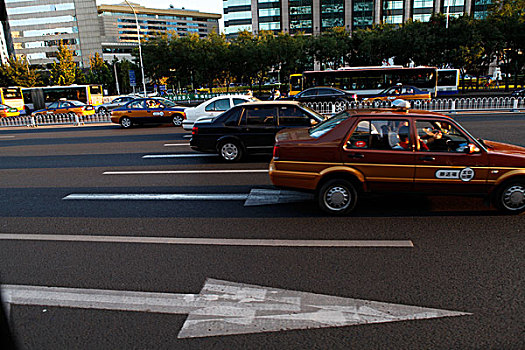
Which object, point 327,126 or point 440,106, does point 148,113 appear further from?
point 440,106

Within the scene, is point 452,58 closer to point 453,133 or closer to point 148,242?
point 453,133

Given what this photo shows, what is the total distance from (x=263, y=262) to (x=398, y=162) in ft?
8.81

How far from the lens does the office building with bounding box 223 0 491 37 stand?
81.4m

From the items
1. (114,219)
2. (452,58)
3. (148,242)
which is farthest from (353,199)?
(452,58)

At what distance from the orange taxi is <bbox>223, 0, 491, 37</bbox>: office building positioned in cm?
8005

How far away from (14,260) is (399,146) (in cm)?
556

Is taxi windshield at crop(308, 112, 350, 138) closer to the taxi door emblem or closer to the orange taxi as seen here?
the orange taxi

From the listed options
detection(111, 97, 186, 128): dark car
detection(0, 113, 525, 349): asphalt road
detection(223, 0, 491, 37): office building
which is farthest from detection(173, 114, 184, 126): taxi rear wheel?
detection(223, 0, 491, 37): office building

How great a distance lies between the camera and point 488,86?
52.0 m

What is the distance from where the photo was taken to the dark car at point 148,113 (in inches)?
779

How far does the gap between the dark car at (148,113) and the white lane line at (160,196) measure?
1222cm

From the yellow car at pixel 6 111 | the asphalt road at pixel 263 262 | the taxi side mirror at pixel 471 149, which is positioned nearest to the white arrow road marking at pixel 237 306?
the asphalt road at pixel 263 262

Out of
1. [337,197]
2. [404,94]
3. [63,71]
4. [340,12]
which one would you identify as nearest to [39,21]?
[63,71]

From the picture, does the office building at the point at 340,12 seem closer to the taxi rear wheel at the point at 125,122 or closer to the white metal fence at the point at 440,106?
the white metal fence at the point at 440,106
